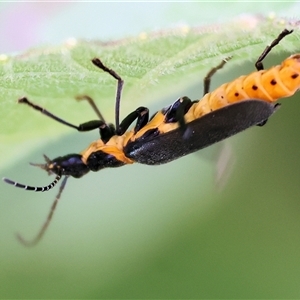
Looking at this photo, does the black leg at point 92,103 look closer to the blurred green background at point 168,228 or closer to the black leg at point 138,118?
the black leg at point 138,118

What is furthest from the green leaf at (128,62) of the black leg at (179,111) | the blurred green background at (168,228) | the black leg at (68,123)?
the blurred green background at (168,228)

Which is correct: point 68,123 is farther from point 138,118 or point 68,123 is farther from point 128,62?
point 128,62

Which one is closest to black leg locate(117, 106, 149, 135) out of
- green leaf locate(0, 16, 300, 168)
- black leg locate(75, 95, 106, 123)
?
black leg locate(75, 95, 106, 123)

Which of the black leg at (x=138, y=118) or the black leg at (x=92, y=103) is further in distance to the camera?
the black leg at (x=138, y=118)

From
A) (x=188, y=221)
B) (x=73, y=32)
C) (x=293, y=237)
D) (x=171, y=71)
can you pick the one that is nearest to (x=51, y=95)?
(x=171, y=71)

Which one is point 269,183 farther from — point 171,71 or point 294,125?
point 171,71
